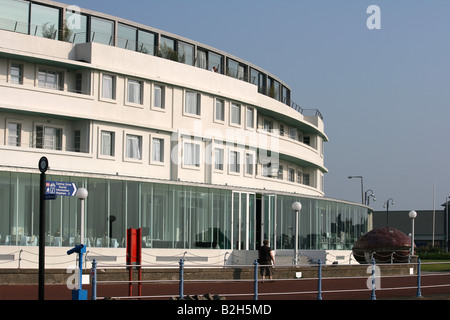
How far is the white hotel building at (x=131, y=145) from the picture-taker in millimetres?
35062

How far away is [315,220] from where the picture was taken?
4775cm

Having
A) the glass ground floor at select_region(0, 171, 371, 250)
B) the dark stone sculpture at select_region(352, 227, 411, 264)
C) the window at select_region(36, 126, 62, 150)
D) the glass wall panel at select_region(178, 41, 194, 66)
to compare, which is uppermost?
the glass wall panel at select_region(178, 41, 194, 66)

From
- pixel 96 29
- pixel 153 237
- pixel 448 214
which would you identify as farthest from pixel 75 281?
pixel 448 214

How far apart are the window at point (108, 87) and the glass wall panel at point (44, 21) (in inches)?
123

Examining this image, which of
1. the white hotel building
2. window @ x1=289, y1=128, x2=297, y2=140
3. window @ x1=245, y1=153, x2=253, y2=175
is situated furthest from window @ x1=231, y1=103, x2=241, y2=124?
window @ x1=289, y1=128, x2=297, y2=140

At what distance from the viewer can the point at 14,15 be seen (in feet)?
→ 129

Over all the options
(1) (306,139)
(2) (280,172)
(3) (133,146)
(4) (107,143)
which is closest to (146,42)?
(3) (133,146)

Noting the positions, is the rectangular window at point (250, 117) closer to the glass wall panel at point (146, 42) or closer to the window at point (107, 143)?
the glass wall panel at point (146, 42)

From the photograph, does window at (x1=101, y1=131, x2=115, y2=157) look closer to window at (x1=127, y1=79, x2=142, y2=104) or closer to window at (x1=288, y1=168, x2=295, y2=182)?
window at (x1=127, y1=79, x2=142, y2=104)

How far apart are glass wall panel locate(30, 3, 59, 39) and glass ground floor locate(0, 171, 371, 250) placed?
29.3 ft

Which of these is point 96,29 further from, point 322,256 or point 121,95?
point 322,256

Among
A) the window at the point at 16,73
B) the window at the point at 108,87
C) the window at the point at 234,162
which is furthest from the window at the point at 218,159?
the window at the point at 16,73

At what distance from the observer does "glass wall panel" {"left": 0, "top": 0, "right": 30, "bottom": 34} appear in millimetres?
38594
